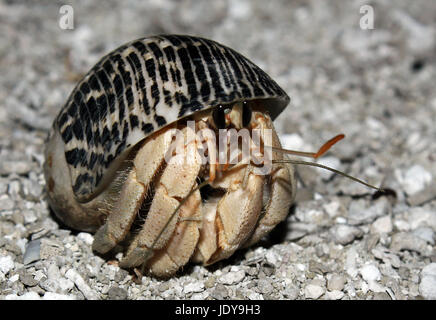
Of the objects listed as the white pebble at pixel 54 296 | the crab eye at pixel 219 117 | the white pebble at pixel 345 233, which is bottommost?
the white pebble at pixel 54 296

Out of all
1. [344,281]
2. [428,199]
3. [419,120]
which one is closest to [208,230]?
[344,281]

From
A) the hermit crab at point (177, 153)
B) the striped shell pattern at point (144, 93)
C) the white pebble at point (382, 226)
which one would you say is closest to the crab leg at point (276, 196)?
the hermit crab at point (177, 153)

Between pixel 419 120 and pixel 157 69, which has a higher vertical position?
pixel 157 69

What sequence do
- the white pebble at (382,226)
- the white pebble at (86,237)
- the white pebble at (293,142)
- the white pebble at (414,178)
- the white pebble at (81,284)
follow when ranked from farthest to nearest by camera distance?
the white pebble at (293,142) < the white pebble at (414,178) < the white pebble at (382,226) < the white pebble at (86,237) < the white pebble at (81,284)

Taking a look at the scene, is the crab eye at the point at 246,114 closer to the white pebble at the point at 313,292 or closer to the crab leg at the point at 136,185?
the crab leg at the point at 136,185

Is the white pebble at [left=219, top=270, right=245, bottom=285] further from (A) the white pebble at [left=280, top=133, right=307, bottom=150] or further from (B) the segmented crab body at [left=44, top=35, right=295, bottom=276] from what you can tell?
(A) the white pebble at [left=280, top=133, right=307, bottom=150]

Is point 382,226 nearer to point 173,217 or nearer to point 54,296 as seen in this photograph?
point 173,217
